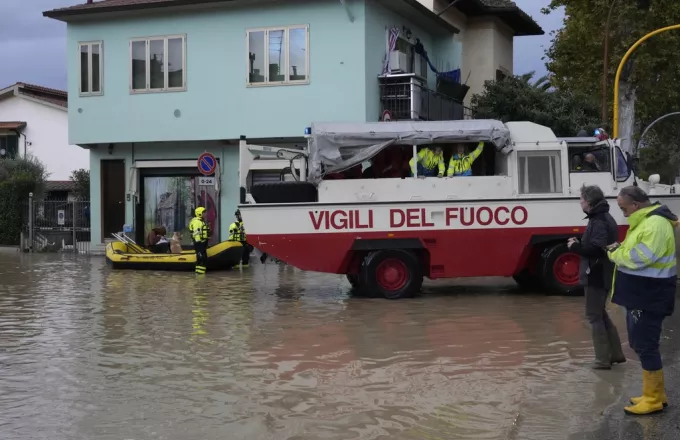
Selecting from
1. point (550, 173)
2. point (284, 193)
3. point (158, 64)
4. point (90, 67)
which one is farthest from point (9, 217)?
point (550, 173)

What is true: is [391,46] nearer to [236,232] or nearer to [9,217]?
[236,232]

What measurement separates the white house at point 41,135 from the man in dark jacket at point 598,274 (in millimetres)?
38619

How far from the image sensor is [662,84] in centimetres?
3575

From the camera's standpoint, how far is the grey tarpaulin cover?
14445 mm

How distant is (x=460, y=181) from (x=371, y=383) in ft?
22.0

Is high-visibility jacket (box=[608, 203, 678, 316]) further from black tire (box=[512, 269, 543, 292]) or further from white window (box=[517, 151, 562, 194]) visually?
black tire (box=[512, 269, 543, 292])

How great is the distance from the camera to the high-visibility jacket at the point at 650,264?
6.84 metres

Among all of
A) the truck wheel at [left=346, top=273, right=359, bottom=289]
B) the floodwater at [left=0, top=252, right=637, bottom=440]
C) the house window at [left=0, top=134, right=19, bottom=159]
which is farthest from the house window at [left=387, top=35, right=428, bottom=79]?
the house window at [left=0, top=134, right=19, bottom=159]

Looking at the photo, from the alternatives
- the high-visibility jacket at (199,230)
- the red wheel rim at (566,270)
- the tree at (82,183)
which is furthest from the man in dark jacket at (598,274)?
the tree at (82,183)

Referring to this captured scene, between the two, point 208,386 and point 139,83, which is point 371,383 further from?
point 139,83

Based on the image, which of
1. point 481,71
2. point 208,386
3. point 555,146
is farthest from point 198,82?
point 208,386

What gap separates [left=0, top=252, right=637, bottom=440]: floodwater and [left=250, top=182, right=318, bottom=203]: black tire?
5.68 feet

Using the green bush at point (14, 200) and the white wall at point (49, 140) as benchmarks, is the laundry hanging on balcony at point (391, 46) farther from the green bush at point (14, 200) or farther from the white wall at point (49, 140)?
the white wall at point (49, 140)

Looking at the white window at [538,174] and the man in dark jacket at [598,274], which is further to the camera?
the white window at [538,174]
